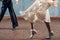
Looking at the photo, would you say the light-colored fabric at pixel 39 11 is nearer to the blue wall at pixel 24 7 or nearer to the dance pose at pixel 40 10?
the dance pose at pixel 40 10

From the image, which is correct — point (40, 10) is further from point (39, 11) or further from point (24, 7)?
point (24, 7)

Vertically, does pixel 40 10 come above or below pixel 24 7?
above

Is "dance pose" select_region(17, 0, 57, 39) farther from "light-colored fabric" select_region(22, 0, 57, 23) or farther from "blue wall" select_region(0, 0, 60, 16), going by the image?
"blue wall" select_region(0, 0, 60, 16)

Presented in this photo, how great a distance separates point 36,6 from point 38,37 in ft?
2.69

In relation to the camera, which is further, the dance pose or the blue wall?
the blue wall

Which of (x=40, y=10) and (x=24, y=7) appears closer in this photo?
(x=40, y=10)

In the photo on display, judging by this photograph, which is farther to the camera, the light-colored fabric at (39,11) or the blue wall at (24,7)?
the blue wall at (24,7)

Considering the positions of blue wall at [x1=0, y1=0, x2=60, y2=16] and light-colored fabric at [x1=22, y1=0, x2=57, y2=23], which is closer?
light-colored fabric at [x1=22, y1=0, x2=57, y2=23]

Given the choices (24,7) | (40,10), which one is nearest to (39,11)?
(40,10)

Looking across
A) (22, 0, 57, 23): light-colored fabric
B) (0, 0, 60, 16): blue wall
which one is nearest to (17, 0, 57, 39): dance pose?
(22, 0, 57, 23): light-colored fabric

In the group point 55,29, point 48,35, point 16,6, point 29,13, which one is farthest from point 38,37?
point 16,6

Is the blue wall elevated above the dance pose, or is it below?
below

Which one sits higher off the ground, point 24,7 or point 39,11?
point 39,11

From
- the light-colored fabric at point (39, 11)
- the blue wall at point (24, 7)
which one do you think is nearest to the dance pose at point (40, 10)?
the light-colored fabric at point (39, 11)
